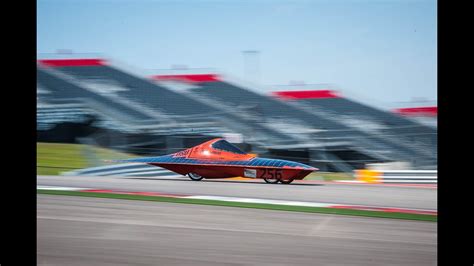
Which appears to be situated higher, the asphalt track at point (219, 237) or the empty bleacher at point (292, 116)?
the empty bleacher at point (292, 116)

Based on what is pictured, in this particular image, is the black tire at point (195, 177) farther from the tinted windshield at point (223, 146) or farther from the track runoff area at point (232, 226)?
the track runoff area at point (232, 226)

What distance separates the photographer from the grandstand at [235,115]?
37.8ft

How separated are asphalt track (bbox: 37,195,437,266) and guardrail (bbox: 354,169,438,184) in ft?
16.0

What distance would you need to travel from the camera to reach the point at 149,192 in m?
7.67

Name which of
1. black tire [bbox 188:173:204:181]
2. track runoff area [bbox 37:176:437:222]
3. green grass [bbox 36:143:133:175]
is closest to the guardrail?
track runoff area [bbox 37:176:437:222]

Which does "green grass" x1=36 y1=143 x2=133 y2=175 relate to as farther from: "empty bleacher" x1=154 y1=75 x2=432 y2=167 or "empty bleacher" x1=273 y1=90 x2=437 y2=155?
"empty bleacher" x1=273 y1=90 x2=437 y2=155

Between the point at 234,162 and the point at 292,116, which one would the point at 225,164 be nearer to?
the point at 234,162

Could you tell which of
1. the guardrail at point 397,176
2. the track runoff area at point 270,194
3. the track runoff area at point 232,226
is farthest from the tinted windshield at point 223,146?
the guardrail at point 397,176

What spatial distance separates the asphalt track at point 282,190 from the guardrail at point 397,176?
114 cm

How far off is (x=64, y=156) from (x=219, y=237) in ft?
25.4

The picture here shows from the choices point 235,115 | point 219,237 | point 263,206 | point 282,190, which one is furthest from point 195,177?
point 219,237
